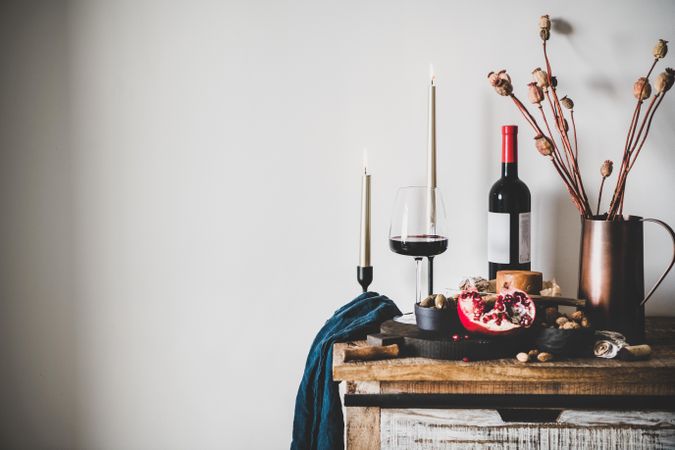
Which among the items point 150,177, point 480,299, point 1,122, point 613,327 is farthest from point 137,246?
point 613,327

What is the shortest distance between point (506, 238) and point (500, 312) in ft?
0.84

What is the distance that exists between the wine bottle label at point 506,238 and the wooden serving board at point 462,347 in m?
0.24

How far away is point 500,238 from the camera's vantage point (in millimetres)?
1170

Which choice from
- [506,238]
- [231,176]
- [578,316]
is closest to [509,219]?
[506,238]

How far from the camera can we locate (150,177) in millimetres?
1399

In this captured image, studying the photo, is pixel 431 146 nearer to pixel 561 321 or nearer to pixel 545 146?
pixel 545 146

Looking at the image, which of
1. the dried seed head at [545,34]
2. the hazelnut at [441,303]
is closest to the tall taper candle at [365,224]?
the hazelnut at [441,303]

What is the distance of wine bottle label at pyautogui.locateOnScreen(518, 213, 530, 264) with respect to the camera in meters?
1.17

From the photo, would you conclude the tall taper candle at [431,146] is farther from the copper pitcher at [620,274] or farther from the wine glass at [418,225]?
the copper pitcher at [620,274]

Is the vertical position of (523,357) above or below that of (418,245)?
below

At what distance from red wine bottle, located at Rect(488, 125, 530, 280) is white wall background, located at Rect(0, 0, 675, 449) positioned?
17 centimetres

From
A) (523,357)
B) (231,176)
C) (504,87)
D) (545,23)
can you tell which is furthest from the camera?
(231,176)

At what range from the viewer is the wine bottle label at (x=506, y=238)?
1166mm

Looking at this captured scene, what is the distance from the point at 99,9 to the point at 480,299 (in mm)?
1064
